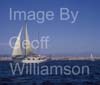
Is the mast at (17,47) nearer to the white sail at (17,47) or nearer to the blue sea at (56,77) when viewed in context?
the white sail at (17,47)

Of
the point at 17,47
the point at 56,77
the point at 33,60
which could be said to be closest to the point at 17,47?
the point at 17,47

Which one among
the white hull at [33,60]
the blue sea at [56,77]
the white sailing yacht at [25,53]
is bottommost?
the blue sea at [56,77]

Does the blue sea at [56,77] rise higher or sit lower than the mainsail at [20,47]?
lower

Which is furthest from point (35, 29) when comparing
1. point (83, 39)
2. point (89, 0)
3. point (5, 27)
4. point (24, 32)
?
point (89, 0)

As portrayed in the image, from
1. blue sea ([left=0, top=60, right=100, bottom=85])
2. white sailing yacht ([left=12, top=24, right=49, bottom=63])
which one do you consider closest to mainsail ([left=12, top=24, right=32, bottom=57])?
white sailing yacht ([left=12, top=24, right=49, bottom=63])

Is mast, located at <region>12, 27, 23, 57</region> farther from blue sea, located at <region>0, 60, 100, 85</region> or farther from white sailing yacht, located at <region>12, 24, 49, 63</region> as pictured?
blue sea, located at <region>0, 60, 100, 85</region>

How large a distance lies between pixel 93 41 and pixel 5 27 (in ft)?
2.51

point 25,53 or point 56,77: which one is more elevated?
point 25,53

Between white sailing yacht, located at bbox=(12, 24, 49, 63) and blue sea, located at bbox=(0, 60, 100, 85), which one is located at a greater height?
white sailing yacht, located at bbox=(12, 24, 49, 63)

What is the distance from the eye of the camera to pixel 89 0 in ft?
5.08

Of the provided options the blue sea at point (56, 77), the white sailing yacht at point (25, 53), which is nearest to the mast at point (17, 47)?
the white sailing yacht at point (25, 53)

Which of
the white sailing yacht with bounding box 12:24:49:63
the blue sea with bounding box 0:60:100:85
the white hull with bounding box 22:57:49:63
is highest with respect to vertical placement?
the white sailing yacht with bounding box 12:24:49:63

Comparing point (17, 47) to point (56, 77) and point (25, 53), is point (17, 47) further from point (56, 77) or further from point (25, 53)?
point (56, 77)

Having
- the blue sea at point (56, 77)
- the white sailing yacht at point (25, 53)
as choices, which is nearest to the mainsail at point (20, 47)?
the white sailing yacht at point (25, 53)
